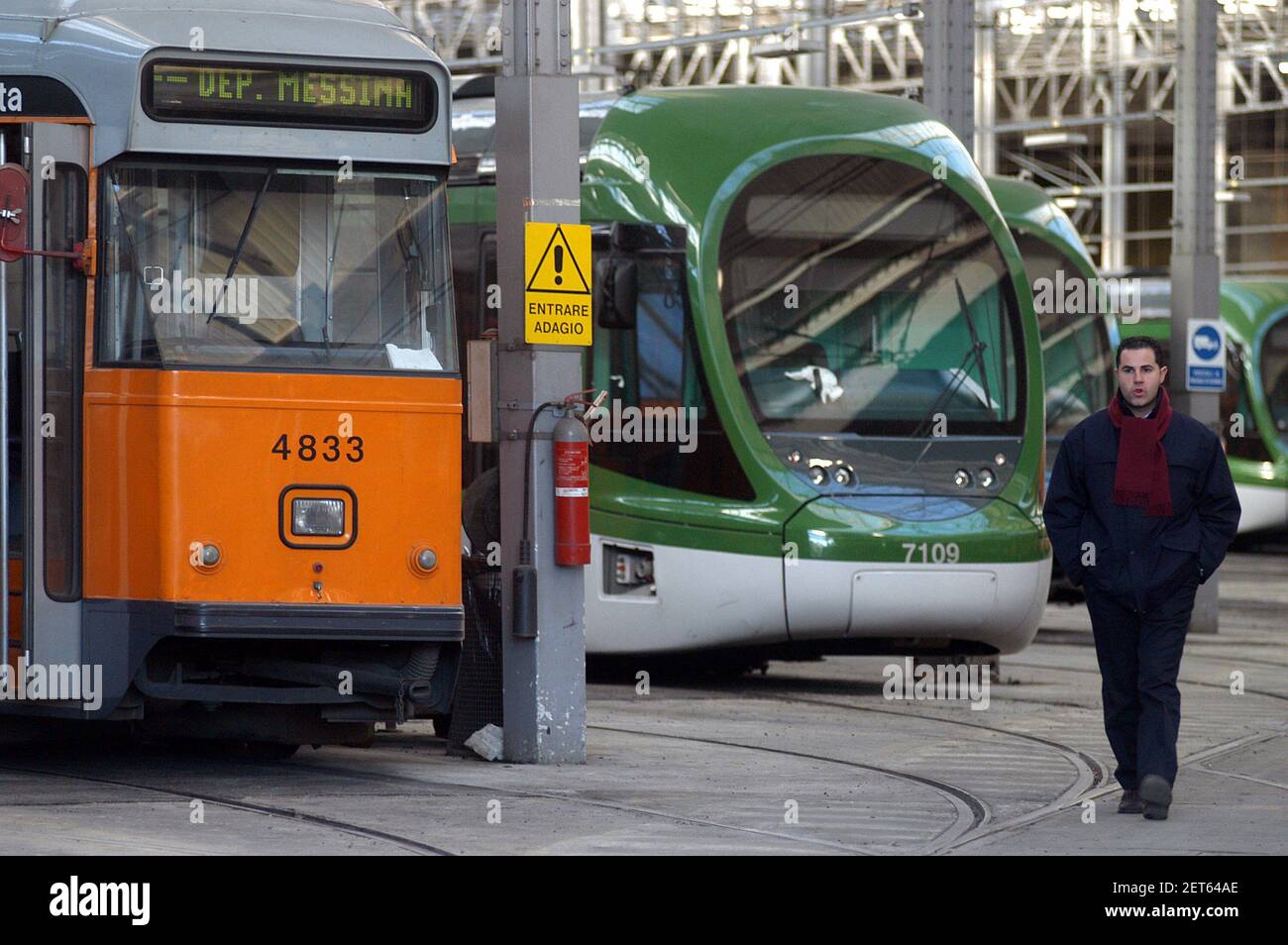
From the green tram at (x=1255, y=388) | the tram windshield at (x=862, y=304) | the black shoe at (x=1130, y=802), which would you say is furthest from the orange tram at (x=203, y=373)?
the green tram at (x=1255, y=388)

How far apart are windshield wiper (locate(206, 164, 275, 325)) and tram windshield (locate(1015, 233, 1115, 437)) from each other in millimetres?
11010

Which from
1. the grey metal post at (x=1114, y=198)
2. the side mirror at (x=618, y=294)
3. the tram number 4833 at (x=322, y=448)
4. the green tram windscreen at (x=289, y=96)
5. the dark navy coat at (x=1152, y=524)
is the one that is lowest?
the dark navy coat at (x=1152, y=524)

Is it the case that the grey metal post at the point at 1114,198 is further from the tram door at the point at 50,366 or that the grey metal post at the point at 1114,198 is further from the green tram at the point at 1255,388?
the tram door at the point at 50,366

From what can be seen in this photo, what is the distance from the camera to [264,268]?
9969 millimetres

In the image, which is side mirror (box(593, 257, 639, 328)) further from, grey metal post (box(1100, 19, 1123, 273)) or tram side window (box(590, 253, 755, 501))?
grey metal post (box(1100, 19, 1123, 273))

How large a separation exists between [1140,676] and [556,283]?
323 centimetres

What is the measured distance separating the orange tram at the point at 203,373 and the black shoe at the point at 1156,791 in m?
2.80

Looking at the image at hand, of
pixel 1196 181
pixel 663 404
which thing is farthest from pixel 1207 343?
pixel 663 404

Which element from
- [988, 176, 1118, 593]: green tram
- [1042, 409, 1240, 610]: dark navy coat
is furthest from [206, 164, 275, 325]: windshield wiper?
[988, 176, 1118, 593]: green tram

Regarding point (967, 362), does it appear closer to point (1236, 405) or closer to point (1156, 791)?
point (1156, 791)

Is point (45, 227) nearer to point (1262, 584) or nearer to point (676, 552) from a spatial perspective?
point (676, 552)

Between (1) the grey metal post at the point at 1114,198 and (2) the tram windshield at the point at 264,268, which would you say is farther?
(1) the grey metal post at the point at 1114,198

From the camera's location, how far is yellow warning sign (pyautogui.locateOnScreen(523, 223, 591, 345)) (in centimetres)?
1118

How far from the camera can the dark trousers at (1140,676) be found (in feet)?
31.4
